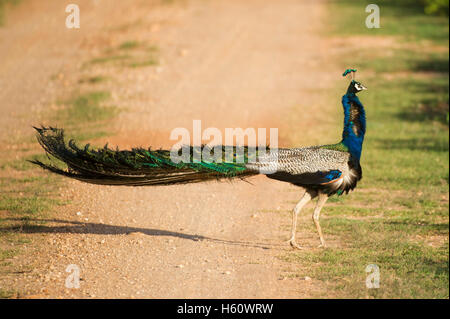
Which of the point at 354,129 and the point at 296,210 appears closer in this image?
the point at 354,129

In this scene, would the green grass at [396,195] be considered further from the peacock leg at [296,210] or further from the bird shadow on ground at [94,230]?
the bird shadow on ground at [94,230]

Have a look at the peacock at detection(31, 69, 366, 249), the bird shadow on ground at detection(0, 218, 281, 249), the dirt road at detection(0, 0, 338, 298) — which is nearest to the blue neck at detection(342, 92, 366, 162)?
the peacock at detection(31, 69, 366, 249)

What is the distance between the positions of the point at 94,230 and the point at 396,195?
3962 millimetres

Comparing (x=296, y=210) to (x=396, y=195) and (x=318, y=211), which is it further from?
(x=396, y=195)

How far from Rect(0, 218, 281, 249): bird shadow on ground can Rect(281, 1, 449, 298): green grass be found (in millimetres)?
706

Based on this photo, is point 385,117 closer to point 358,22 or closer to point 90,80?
point 90,80

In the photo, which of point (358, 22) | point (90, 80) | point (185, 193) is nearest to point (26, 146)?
point (185, 193)

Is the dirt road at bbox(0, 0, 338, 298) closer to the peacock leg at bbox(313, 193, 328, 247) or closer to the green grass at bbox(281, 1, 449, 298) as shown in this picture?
the peacock leg at bbox(313, 193, 328, 247)

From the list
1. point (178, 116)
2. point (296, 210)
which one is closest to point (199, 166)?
point (296, 210)

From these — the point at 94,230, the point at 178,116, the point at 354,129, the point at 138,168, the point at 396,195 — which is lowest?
the point at 94,230

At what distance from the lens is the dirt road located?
5934 millimetres

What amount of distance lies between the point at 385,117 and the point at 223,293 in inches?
301

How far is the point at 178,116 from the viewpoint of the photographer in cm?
1166

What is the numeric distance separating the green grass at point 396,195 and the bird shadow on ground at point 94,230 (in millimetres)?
706
